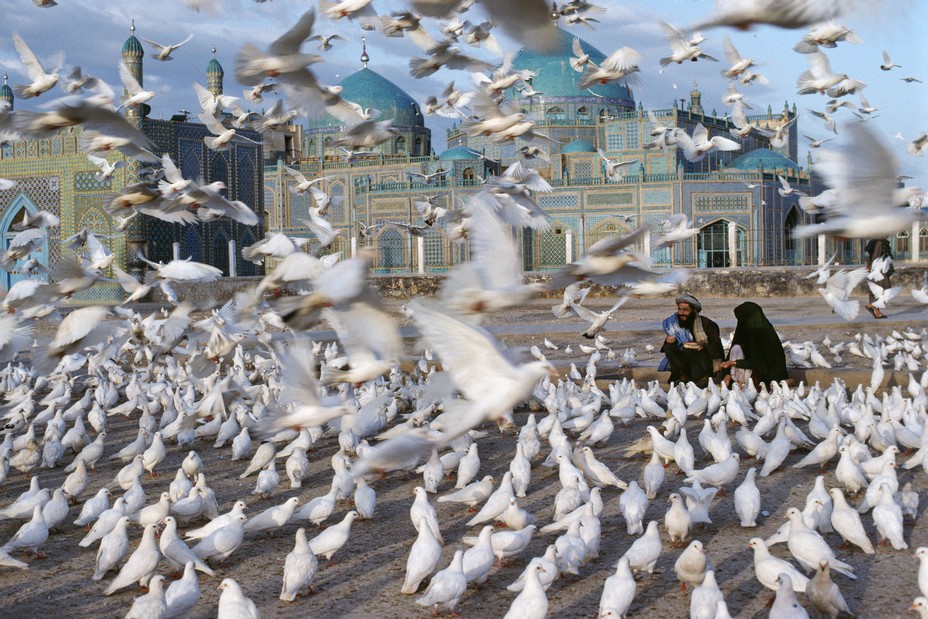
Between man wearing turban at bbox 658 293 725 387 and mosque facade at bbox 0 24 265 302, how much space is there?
19608 millimetres

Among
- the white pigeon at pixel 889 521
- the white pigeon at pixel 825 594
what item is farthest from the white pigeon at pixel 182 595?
the white pigeon at pixel 889 521

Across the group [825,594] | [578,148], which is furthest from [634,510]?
[578,148]

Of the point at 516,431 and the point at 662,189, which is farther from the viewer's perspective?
the point at 662,189

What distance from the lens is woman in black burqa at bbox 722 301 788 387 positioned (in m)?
8.98

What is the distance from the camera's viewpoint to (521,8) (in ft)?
10.7

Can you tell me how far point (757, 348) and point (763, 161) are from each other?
31.7m

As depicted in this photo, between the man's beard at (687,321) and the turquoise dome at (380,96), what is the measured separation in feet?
114

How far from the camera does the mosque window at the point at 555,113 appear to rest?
4053cm

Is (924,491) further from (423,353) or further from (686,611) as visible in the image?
(423,353)

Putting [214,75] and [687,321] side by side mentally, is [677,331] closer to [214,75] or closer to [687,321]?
[687,321]

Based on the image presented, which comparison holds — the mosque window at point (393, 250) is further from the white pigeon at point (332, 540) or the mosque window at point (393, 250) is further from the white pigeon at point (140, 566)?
the white pigeon at point (140, 566)

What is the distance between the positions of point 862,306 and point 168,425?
1313cm

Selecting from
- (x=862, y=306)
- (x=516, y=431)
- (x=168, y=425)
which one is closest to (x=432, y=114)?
(x=516, y=431)

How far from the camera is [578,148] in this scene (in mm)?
38875
